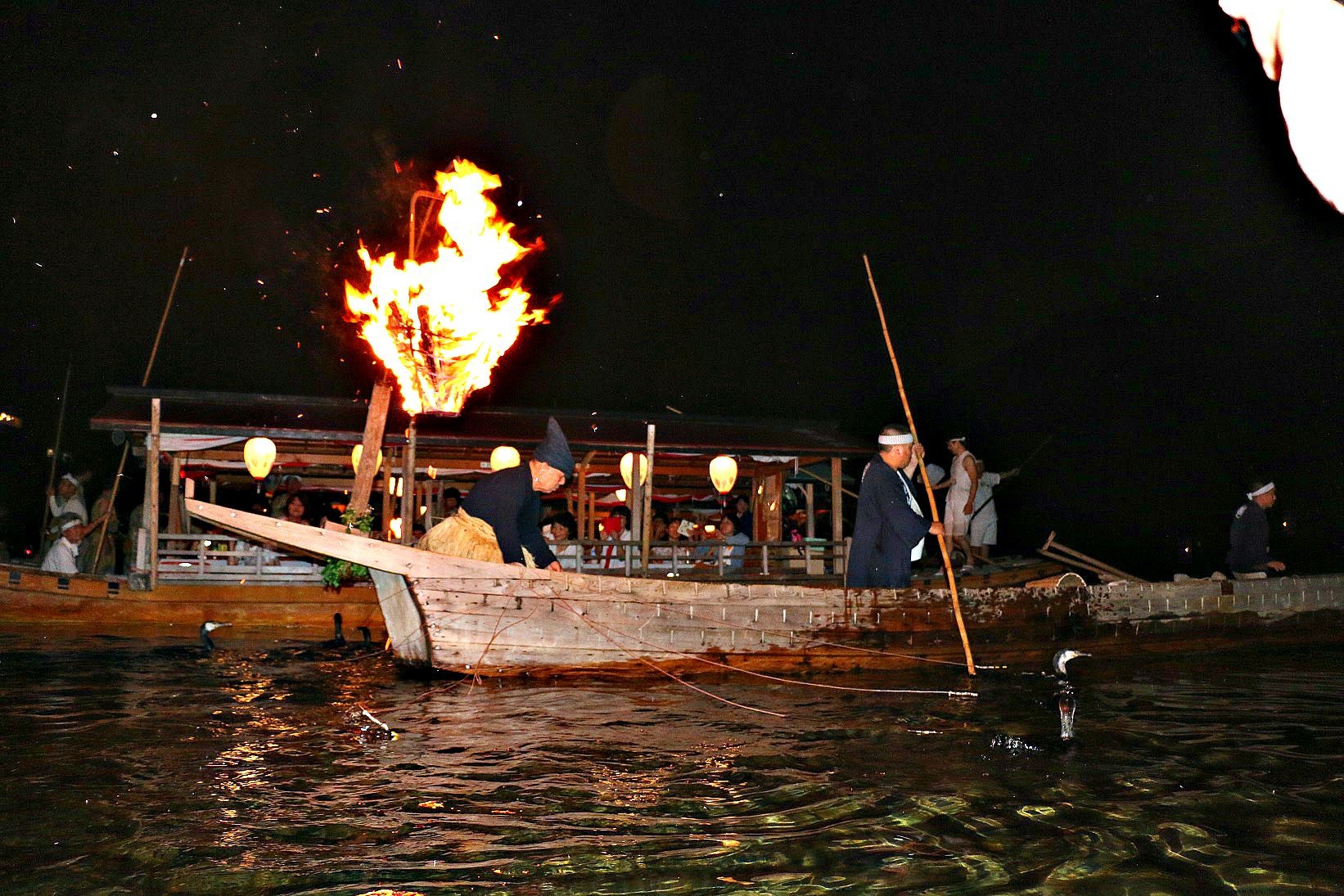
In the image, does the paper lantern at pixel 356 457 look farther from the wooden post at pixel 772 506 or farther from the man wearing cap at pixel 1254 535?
the man wearing cap at pixel 1254 535

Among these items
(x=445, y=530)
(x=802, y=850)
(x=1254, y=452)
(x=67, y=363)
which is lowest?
(x=802, y=850)

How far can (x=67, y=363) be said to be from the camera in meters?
22.3

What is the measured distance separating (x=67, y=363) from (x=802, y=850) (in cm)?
2411

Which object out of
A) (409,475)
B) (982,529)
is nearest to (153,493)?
(409,475)

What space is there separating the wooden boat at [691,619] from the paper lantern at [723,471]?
7292 mm

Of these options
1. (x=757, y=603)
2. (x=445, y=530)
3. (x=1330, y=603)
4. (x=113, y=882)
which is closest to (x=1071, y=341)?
(x=1330, y=603)

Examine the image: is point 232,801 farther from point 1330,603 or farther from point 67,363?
point 67,363

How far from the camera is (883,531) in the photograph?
8578 mm

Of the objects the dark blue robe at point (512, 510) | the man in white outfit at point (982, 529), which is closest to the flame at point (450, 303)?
the dark blue robe at point (512, 510)

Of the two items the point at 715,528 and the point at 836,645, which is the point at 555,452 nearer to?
the point at 836,645

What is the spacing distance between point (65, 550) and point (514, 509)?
337 inches

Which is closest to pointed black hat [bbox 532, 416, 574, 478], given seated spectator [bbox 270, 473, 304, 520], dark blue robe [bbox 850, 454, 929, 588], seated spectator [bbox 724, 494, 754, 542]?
dark blue robe [bbox 850, 454, 929, 588]

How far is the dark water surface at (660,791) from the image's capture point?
3449mm

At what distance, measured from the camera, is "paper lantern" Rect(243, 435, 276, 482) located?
13953 millimetres
